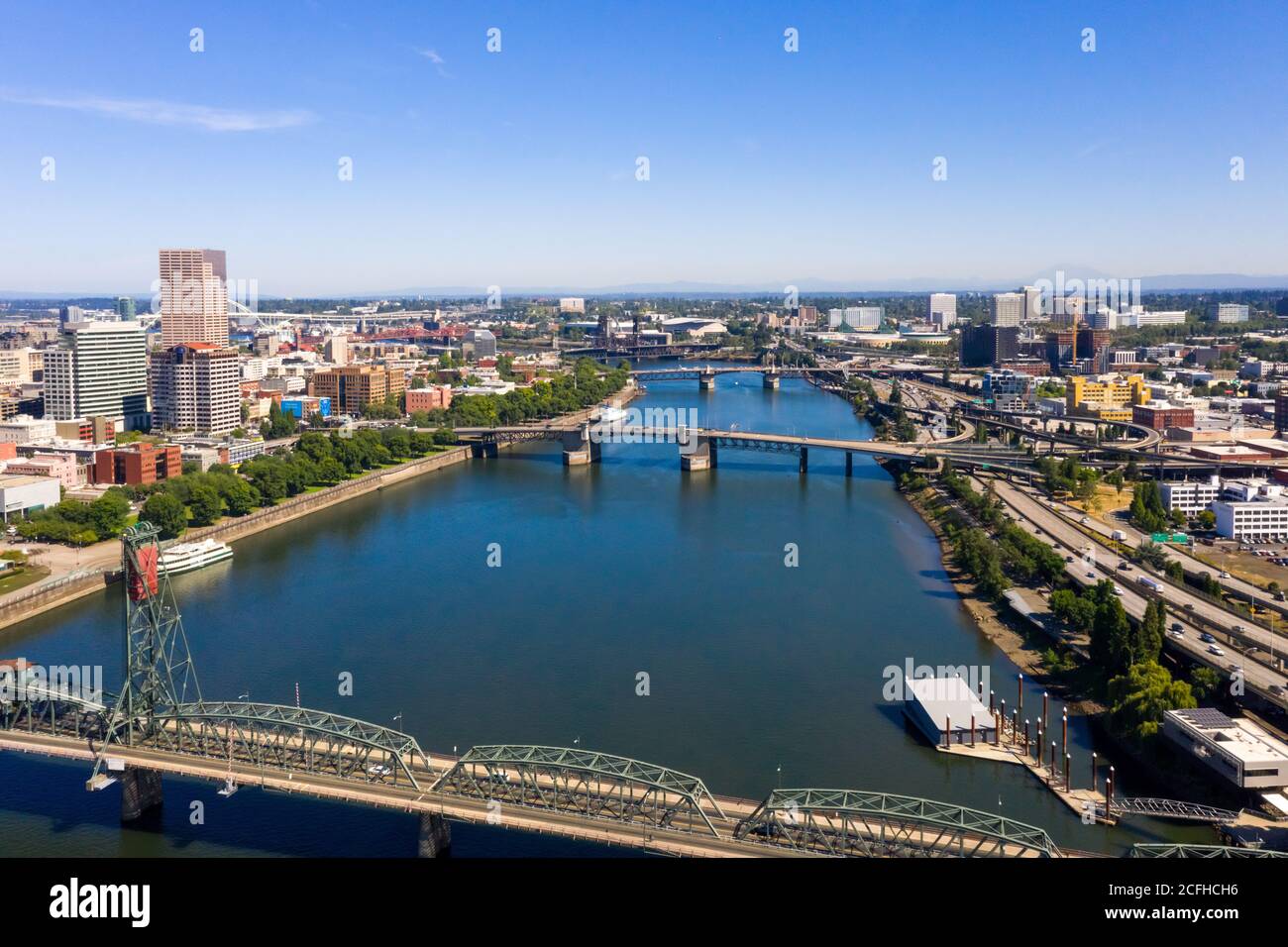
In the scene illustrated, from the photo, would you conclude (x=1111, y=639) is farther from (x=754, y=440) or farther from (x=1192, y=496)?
(x=754, y=440)

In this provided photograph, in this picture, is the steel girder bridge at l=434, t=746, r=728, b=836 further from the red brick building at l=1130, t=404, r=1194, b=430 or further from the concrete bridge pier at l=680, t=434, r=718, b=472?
the red brick building at l=1130, t=404, r=1194, b=430

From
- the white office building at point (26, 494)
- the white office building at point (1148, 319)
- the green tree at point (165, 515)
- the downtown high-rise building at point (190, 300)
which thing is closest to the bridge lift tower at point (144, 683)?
the green tree at point (165, 515)

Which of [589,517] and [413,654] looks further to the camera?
[589,517]

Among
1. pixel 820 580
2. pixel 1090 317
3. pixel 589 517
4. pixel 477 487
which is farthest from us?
pixel 1090 317
